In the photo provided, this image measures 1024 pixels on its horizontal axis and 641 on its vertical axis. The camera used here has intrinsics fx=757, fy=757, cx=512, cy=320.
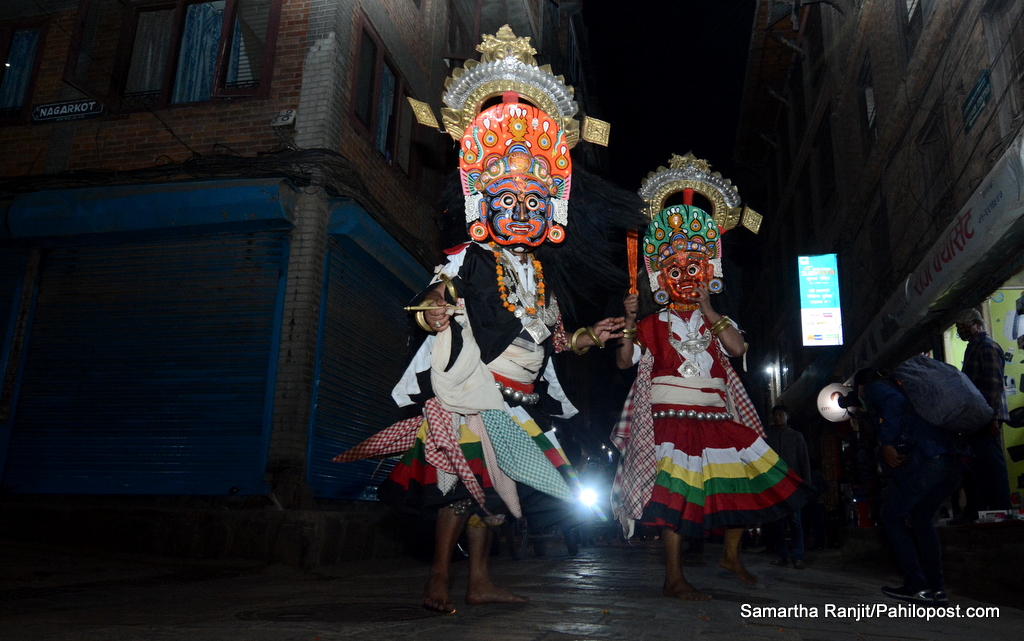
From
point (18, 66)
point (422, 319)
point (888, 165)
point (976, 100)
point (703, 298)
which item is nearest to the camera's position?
point (422, 319)

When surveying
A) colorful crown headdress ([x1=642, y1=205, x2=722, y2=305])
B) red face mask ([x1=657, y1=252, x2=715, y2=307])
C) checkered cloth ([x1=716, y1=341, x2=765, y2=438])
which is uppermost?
colorful crown headdress ([x1=642, y1=205, x2=722, y2=305])

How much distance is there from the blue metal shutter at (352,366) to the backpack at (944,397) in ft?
16.0

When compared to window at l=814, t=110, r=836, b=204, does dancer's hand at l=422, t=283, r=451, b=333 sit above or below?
below

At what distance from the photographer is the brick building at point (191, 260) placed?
7941 mm

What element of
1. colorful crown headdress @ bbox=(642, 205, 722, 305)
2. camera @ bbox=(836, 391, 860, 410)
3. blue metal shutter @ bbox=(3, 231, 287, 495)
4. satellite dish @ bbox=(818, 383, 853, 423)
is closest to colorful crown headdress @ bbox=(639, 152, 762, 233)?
colorful crown headdress @ bbox=(642, 205, 722, 305)

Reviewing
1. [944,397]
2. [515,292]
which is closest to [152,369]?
[515,292]

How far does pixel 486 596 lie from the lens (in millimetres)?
3627

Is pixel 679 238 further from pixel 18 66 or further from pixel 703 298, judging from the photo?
pixel 18 66

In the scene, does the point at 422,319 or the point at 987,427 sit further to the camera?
the point at 987,427

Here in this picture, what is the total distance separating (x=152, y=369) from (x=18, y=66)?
5146mm

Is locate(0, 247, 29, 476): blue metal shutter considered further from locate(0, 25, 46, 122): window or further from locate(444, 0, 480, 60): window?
locate(444, 0, 480, 60): window

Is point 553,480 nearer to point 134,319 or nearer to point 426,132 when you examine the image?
point 134,319

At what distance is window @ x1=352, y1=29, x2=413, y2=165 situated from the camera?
1041cm

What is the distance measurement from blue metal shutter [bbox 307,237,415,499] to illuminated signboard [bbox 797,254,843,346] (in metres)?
10.4
